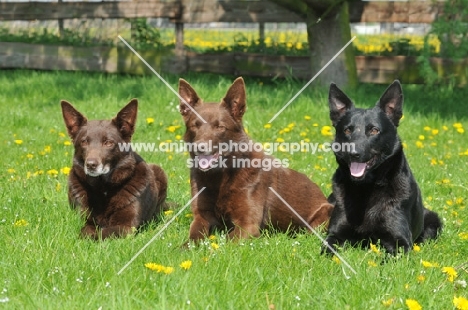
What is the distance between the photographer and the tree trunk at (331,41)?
437 inches

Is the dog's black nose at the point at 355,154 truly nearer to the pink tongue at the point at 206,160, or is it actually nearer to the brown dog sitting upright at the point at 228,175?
the brown dog sitting upright at the point at 228,175

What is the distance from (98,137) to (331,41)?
21.8ft

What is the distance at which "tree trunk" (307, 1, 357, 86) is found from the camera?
36.4 feet

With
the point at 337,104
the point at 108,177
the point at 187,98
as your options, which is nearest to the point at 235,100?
the point at 187,98

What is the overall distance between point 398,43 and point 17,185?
832cm

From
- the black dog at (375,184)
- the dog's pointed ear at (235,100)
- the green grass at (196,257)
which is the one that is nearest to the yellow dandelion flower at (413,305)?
the green grass at (196,257)

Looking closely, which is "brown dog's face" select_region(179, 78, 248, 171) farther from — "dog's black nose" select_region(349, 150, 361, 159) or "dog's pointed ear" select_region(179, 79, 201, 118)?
"dog's black nose" select_region(349, 150, 361, 159)

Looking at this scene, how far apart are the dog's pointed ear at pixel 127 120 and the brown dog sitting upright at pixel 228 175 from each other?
420 millimetres

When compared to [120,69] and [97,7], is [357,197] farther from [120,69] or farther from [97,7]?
[97,7]

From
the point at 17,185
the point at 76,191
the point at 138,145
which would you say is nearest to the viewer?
the point at 76,191

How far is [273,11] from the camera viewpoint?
12.7 m

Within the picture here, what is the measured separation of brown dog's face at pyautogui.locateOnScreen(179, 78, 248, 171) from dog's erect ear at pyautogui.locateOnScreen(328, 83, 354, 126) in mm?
678

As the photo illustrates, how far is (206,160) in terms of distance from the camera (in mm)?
5188

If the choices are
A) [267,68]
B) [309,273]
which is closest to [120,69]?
[267,68]
